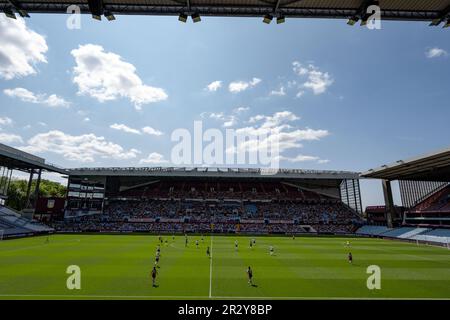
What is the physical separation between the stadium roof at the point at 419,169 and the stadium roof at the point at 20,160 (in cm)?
7574

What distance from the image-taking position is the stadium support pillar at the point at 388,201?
2382 inches

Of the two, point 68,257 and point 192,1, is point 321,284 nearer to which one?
point 192,1

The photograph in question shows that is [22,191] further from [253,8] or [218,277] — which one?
[253,8]

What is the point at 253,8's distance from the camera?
29.2 feet

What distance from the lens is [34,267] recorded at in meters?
22.1

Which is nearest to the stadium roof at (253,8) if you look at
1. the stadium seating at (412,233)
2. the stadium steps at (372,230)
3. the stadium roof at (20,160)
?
the stadium seating at (412,233)

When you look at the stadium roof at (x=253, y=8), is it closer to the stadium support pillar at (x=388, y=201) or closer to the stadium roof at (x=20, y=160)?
the stadium roof at (x=20, y=160)

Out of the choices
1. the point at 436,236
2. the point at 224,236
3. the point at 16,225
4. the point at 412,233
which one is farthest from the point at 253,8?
the point at 16,225

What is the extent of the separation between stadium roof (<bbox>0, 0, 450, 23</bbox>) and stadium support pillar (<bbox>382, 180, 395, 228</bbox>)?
6291 cm

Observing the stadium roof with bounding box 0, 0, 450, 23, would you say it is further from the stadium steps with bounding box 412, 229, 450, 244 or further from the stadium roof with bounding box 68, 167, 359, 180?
the stadium roof with bounding box 68, 167, 359, 180
